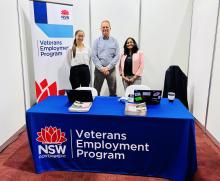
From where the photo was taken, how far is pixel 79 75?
4.22 metres

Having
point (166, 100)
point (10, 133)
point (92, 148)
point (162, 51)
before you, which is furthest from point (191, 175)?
point (162, 51)

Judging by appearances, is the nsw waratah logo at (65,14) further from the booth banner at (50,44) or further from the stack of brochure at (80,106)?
the stack of brochure at (80,106)

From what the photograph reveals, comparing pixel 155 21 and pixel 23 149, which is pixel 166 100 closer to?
pixel 23 149

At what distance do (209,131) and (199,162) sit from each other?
838 millimetres

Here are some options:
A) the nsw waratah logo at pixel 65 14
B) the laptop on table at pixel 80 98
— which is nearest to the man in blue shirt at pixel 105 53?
the nsw waratah logo at pixel 65 14

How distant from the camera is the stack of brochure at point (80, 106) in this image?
7.41ft

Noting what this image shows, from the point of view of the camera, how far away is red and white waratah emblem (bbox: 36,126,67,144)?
90.3 inches

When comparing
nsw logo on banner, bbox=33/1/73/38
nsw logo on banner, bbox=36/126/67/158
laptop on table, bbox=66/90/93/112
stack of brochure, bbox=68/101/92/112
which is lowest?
nsw logo on banner, bbox=36/126/67/158

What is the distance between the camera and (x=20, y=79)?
3555mm

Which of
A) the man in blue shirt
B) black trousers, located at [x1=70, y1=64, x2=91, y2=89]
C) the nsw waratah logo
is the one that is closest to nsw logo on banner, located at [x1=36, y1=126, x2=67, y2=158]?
black trousers, located at [x1=70, y1=64, x2=91, y2=89]

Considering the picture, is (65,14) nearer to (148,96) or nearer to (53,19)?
(53,19)

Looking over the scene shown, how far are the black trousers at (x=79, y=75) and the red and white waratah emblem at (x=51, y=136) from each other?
2.02 m

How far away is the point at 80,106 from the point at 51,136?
1.42ft

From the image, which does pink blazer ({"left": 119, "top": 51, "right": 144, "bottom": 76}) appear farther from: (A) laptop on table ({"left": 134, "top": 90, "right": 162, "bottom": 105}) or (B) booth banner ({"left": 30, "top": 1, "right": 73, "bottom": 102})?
(A) laptop on table ({"left": 134, "top": 90, "right": 162, "bottom": 105})
